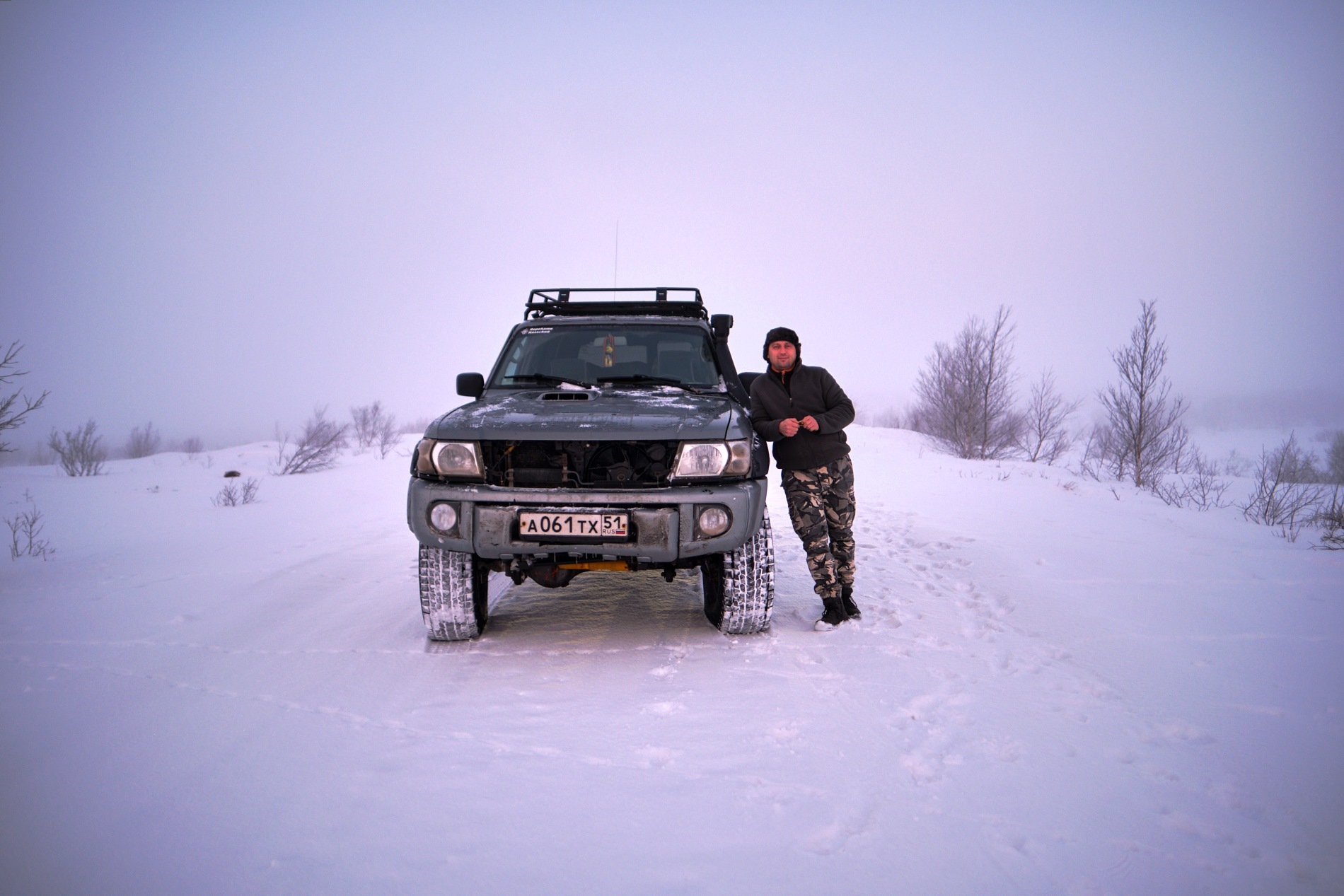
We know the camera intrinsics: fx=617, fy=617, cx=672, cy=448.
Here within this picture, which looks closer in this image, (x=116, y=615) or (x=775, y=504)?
(x=116, y=615)

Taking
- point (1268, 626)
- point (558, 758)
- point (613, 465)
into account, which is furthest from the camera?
point (1268, 626)

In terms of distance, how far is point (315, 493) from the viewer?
32.6ft

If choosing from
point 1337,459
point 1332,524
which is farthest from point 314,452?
point 1337,459

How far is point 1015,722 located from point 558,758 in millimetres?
1777

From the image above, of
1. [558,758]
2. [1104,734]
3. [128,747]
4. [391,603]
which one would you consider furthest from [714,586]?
[128,747]

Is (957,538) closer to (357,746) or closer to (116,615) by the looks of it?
(357,746)

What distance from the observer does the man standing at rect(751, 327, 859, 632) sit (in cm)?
361

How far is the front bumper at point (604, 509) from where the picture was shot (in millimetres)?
2883

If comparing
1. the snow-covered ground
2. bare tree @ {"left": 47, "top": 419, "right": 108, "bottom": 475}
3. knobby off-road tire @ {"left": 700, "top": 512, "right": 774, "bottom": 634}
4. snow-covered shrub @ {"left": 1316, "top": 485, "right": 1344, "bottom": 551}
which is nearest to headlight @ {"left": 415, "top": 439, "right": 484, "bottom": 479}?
the snow-covered ground

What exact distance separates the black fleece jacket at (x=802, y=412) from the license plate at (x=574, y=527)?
43.5 inches

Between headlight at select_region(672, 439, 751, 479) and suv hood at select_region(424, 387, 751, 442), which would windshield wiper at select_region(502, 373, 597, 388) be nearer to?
suv hood at select_region(424, 387, 751, 442)

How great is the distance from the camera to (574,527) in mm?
2879

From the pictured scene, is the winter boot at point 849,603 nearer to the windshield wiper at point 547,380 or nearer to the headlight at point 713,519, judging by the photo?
the headlight at point 713,519

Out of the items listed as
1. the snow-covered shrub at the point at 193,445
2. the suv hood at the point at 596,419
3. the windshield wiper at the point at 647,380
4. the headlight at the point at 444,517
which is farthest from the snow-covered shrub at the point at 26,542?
the snow-covered shrub at the point at 193,445
